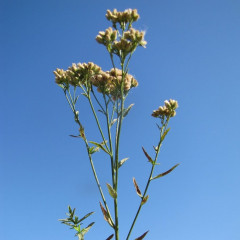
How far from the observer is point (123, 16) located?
359 centimetres

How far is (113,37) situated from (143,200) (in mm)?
2009

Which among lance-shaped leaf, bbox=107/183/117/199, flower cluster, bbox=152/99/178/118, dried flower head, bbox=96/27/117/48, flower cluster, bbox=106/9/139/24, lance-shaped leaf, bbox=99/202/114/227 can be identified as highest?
flower cluster, bbox=106/9/139/24

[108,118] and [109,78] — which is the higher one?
[109,78]

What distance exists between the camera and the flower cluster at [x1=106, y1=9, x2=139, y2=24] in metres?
3.58

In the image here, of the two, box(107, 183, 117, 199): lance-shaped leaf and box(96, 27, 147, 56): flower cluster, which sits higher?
box(96, 27, 147, 56): flower cluster

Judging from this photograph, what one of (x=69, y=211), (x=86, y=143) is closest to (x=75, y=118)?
(x=86, y=143)

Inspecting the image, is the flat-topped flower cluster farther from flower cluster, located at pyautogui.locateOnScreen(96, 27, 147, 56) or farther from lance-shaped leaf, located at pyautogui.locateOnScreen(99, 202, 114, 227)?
lance-shaped leaf, located at pyautogui.locateOnScreen(99, 202, 114, 227)

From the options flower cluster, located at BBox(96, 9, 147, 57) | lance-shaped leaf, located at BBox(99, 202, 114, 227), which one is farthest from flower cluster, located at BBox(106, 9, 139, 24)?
lance-shaped leaf, located at BBox(99, 202, 114, 227)

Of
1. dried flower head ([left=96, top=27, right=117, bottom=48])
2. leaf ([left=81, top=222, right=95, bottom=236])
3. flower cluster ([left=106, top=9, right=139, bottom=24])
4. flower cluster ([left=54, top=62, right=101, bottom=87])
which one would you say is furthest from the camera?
flower cluster ([left=54, top=62, right=101, bottom=87])

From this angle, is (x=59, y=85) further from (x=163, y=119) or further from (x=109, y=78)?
(x=163, y=119)

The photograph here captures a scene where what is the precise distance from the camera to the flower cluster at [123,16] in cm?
358

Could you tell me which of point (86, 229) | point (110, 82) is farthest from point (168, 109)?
point (86, 229)

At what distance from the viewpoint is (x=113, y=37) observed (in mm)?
3479

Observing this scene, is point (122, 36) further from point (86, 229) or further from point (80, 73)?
point (86, 229)
